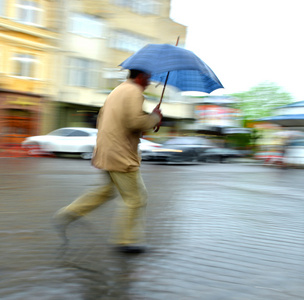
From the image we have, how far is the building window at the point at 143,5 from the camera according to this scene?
102ft

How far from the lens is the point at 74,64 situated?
28609 mm

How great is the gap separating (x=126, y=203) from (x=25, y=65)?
23552 millimetres

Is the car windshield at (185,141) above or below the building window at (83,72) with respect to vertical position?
below

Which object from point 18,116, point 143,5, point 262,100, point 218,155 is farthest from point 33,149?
point 262,100

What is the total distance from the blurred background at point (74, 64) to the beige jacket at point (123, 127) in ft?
58.4

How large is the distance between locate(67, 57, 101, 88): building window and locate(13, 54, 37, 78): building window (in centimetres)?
247

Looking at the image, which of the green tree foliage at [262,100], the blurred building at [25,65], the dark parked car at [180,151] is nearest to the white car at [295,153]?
the dark parked car at [180,151]

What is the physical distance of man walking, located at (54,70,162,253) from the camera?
3994 millimetres

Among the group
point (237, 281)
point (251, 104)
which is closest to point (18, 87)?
point (237, 281)

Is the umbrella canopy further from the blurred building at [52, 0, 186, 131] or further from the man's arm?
the blurred building at [52, 0, 186, 131]

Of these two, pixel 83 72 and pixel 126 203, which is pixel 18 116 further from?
pixel 126 203

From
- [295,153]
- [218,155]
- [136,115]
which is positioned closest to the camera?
[136,115]

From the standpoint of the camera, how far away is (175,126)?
35.2 m

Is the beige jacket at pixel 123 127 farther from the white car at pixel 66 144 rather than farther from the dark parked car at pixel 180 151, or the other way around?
the white car at pixel 66 144
